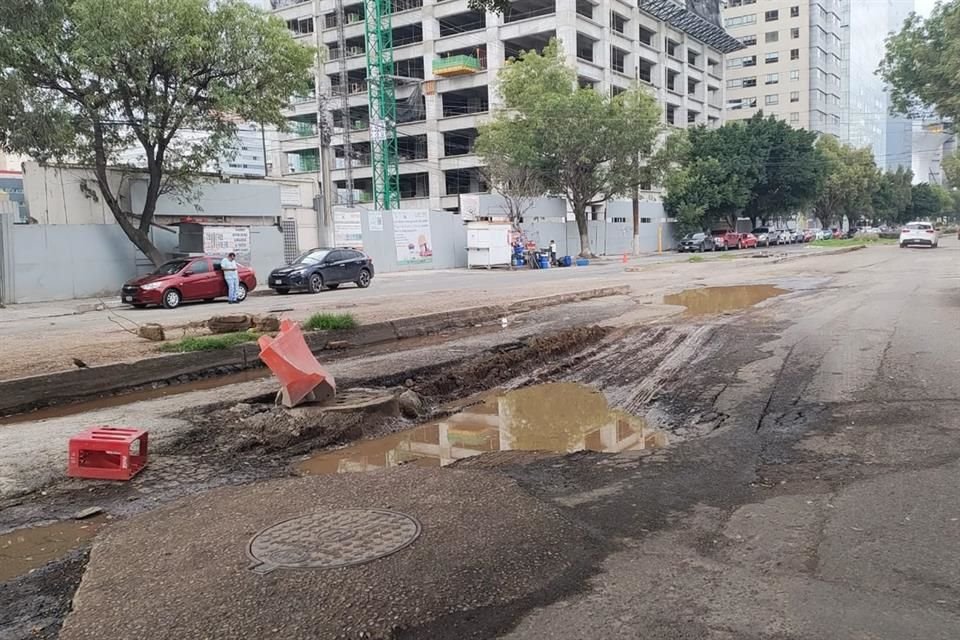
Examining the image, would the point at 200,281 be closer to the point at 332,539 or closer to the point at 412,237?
the point at 412,237

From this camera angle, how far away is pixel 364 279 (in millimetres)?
25609

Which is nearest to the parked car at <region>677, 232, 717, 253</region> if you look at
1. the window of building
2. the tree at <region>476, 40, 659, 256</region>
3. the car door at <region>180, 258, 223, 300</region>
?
the tree at <region>476, 40, 659, 256</region>

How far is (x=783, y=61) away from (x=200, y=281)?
3889 inches

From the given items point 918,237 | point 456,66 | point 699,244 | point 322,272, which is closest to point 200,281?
point 322,272

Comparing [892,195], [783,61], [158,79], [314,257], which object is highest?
[783,61]

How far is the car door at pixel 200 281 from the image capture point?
20.3 metres

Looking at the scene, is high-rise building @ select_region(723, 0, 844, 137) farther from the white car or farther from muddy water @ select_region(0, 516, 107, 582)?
muddy water @ select_region(0, 516, 107, 582)

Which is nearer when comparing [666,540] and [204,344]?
[666,540]

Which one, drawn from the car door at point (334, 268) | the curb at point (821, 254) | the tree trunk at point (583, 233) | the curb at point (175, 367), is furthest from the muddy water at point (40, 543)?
the tree trunk at point (583, 233)

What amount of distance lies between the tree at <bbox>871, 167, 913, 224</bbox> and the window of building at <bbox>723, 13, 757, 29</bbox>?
90.5ft

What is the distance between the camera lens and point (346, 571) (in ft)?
11.7

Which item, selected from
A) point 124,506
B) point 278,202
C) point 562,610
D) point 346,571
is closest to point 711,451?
point 562,610

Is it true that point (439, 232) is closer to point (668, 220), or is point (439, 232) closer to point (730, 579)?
point (668, 220)

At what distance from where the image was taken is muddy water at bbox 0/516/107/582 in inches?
157
